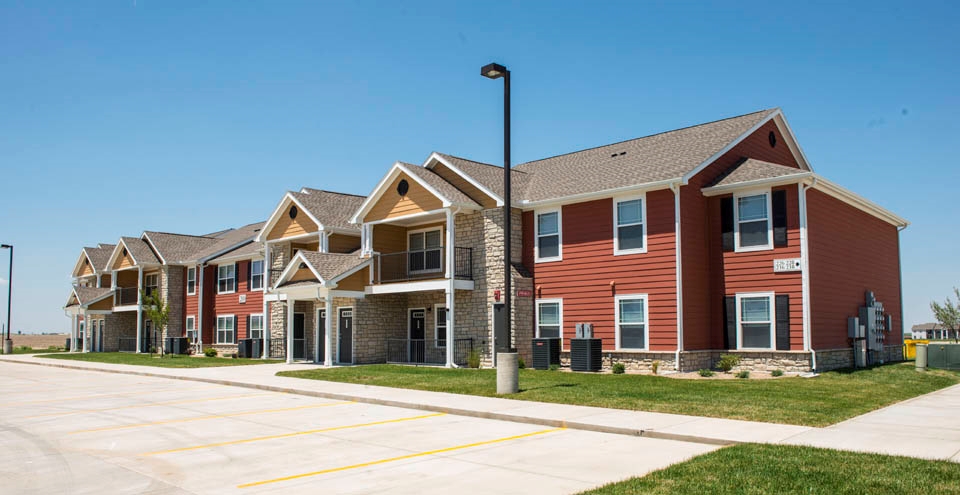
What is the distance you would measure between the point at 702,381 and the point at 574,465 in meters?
10.5

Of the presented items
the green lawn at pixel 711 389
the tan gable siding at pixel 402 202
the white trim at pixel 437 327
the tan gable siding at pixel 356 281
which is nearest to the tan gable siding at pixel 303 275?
the tan gable siding at pixel 356 281

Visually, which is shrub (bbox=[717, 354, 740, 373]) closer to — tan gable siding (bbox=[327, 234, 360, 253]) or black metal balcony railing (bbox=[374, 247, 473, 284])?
black metal balcony railing (bbox=[374, 247, 473, 284])

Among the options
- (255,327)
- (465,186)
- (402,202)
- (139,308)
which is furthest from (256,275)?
(465,186)

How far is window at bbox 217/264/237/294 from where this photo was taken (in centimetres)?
3928

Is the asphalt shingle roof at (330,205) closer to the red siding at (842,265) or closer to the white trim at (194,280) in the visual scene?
the white trim at (194,280)

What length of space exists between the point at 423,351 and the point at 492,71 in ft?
48.3

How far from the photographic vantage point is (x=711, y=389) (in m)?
16.4

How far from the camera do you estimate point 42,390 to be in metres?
20.1

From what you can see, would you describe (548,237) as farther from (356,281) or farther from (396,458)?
(396,458)

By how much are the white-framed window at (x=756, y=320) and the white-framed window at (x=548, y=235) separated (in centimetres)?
576

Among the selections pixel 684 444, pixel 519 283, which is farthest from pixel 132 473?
pixel 519 283

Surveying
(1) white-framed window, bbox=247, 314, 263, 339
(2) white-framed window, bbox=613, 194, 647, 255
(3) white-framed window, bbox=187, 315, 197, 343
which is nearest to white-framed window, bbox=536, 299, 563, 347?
(2) white-framed window, bbox=613, 194, 647, 255

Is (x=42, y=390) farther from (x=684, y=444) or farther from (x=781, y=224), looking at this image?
(x=781, y=224)

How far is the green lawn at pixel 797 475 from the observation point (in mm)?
7297
